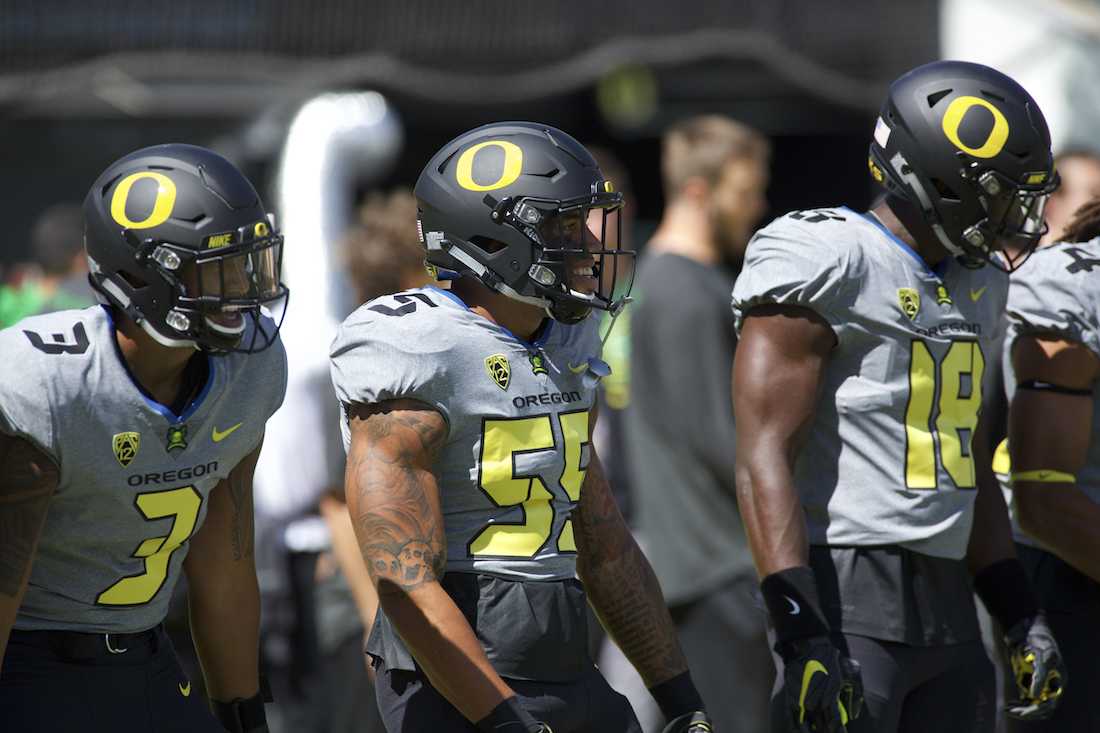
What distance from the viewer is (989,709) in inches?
146

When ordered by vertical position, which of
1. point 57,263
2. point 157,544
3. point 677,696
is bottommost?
point 57,263

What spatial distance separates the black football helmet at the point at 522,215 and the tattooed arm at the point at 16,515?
34.7 inches

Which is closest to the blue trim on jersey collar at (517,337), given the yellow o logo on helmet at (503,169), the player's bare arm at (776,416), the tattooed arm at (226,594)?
the yellow o logo on helmet at (503,169)

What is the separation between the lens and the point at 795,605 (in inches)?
136

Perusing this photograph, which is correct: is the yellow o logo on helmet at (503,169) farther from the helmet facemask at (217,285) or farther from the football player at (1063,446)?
the football player at (1063,446)

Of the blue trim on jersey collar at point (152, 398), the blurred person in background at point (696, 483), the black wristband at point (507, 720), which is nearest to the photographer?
the black wristband at point (507, 720)

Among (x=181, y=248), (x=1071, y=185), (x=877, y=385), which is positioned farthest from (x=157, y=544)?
(x=1071, y=185)

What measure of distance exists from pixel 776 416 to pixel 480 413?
2.29 ft

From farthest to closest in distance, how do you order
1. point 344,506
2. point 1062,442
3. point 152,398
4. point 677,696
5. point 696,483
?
point 696,483, point 344,506, point 1062,442, point 677,696, point 152,398

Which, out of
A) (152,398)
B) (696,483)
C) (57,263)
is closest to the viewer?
(152,398)

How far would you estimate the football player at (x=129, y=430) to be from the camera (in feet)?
10.2

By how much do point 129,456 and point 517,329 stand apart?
785 mm

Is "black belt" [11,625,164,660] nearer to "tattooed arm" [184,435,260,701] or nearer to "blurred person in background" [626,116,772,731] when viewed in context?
"tattooed arm" [184,435,260,701]

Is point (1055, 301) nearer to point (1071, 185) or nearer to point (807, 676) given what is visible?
point (807, 676)
